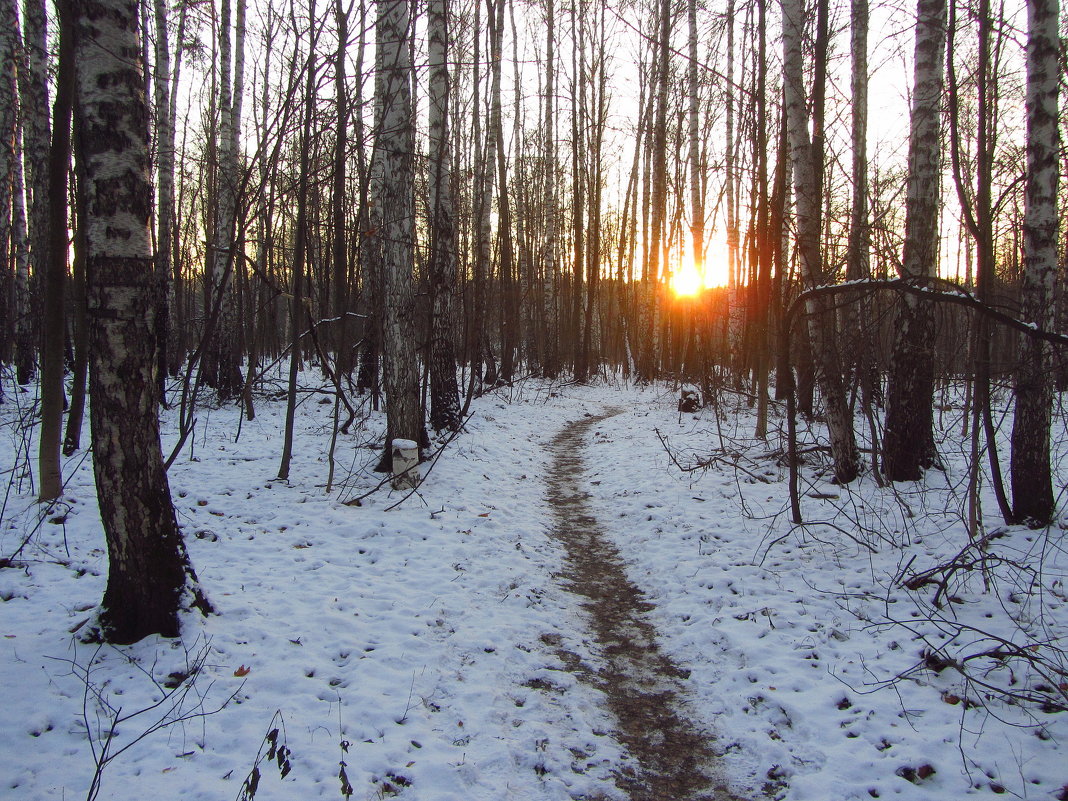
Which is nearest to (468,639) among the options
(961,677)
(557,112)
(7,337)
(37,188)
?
(961,677)

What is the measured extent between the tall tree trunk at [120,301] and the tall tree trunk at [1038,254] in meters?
6.41

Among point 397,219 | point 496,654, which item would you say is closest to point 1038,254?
point 496,654

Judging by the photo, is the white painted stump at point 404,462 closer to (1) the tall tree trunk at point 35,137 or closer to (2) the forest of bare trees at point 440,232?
(2) the forest of bare trees at point 440,232

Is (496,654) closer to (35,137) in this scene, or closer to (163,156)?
(35,137)

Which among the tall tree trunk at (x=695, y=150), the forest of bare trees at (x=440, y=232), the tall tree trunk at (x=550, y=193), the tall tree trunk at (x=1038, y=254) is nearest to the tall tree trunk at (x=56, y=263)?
the forest of bare trees at (x=440, y=232)

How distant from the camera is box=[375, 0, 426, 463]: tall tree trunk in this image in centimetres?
686

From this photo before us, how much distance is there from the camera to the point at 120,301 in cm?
320

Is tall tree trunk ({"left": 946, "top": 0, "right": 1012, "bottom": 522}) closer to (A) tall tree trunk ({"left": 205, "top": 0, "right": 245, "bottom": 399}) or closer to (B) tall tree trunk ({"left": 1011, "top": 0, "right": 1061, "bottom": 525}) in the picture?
(B) tall tree trunk ({"left": 1011, "top": 0, "right": 1061, "bottom": 525})

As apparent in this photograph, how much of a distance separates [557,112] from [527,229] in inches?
181

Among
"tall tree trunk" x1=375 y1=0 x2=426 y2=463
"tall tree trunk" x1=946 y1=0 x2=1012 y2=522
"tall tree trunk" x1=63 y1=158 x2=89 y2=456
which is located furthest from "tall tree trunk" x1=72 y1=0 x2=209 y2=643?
"tall tree trunk" x1=946 y1=0 x2=1012 y2=522

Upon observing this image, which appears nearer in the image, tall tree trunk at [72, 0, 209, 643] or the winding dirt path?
the winding dirt path

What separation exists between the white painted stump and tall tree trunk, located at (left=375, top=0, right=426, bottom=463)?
606 millimetres

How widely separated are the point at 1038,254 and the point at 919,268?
161 centimetres

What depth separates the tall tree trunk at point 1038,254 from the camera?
4703 mm
